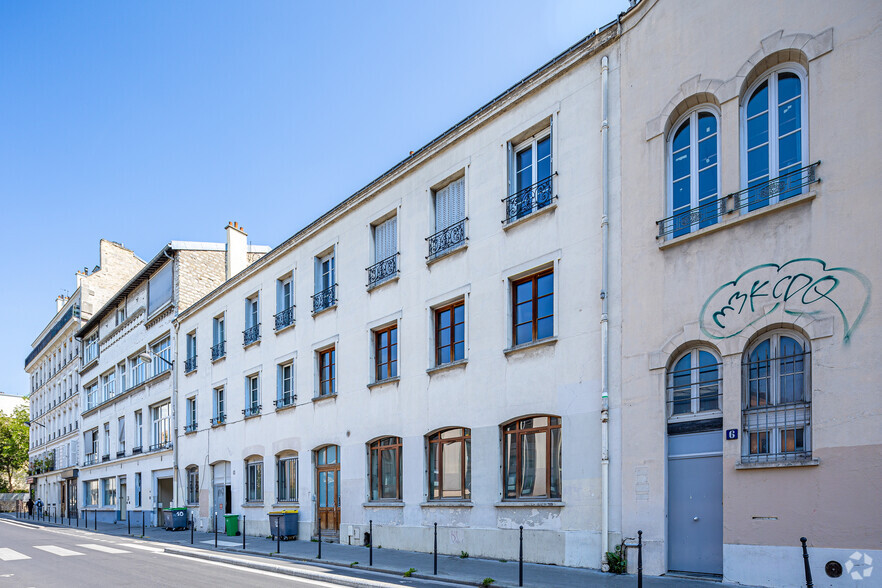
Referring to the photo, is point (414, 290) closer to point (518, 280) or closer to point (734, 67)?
point (518, 280)

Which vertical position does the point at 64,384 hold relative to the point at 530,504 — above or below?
below

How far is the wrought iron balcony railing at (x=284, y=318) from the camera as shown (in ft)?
75.2

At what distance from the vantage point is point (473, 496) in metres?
15.0

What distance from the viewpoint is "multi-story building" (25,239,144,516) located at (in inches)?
1949

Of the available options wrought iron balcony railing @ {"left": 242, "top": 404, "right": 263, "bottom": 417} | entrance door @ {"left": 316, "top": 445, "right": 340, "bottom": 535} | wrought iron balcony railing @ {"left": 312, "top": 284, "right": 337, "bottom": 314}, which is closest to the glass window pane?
wrought iron balcony railing @ {"left": 312, "top": 284, "right": 337, "bottom": 314}

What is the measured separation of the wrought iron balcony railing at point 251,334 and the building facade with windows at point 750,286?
617 inches

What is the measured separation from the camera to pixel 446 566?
1334 centimetres

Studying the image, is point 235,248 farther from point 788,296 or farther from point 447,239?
point 788,296

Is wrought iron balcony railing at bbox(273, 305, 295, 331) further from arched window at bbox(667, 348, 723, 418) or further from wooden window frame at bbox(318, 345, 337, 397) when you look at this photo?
arched window at bbox(667, 348, 723, 418)

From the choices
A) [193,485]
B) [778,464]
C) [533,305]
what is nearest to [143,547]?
[193,485]

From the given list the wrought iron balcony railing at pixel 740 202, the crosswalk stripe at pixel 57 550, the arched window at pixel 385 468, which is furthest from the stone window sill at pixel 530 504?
the crosswalk stripe at pixel 57 550

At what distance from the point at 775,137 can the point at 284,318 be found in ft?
53.3

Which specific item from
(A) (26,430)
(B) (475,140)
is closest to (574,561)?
(B) (475,140)

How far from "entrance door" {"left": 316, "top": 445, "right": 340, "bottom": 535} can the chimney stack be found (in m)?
14.1
